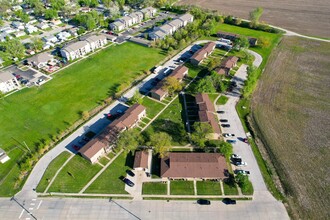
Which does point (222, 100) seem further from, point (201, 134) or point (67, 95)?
point (67, 95)

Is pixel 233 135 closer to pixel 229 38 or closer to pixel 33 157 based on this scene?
pixel 33 157

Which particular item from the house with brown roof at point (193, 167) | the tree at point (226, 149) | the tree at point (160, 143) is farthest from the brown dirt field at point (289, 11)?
the tree at point (160, 143)

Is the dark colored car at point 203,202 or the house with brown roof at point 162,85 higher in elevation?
the house with brown roof at point 162,85

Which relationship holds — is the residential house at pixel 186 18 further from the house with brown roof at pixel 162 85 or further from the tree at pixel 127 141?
A: the tree at pixel 127 141

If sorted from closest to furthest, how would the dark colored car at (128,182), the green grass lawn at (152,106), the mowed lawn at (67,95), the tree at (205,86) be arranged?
the dark colored car at (128,182), the mowed lawn at (67,95), the green grass lawn at (152,106), the tree at (205,86)

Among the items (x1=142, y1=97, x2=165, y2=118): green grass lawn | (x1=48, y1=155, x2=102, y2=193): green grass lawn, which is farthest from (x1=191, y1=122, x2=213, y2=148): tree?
(x1=48, y1=155, x2=102, y2=193): green grass lawn

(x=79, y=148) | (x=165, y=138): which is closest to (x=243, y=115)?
(x=165, y=138)

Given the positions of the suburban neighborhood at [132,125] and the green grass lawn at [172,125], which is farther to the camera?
the green grass lawn at [172,125]
